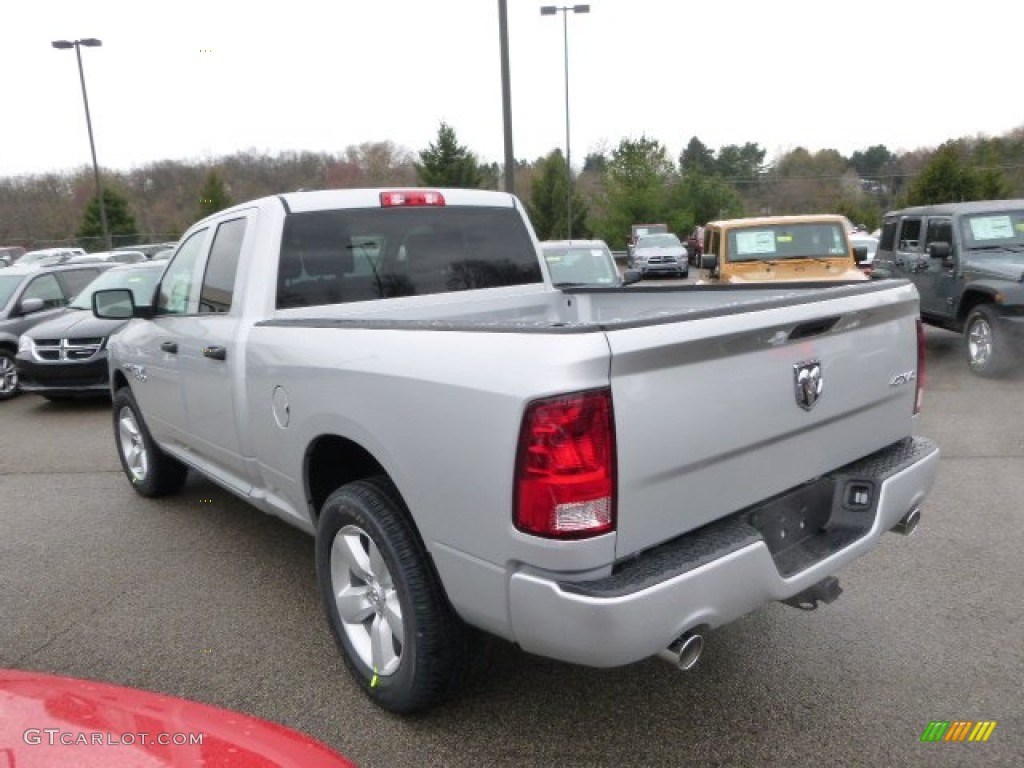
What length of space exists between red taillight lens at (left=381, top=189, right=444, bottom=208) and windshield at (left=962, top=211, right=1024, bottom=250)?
806cm

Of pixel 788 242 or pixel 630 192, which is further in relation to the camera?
pixel 630 192

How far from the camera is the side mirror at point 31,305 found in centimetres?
1072

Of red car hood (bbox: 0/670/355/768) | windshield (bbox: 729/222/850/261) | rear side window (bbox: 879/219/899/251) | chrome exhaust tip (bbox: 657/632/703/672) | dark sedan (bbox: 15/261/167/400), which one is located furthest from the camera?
rear side window (bbox: 879/219/899/251)

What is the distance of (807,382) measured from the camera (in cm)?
265

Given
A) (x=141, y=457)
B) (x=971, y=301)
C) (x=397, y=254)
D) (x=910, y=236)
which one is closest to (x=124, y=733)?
(x=397, y=254)

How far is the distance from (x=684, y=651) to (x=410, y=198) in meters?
2.70

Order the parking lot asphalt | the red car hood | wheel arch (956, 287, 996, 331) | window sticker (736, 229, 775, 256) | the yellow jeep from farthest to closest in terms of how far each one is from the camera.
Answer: window sticker (736, 229, 775, 256), the yellow jeep, wheel arch (956, 287, 996, 331), the parking lot asphalt, the red car hood

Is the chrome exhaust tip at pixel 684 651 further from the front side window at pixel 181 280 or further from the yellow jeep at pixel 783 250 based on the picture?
the yellow jeep at pixel 783 250

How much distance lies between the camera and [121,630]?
12.2ft

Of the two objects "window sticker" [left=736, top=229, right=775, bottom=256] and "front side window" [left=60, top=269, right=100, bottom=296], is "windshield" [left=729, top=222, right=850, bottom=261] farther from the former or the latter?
"front side window" [left=60, top=269, right=100, bottom=296]

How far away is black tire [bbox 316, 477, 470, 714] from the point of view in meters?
2.64

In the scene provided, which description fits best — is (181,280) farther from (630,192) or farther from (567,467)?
(630,192)

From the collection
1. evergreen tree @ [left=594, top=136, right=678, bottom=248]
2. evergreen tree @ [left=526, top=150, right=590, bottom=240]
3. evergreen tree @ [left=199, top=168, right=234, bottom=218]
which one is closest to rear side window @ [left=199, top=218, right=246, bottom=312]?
evergreen tree @ [left=526, top=150, right=590, bottom=240]

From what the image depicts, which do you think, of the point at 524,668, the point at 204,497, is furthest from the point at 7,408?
the point at 524,668
